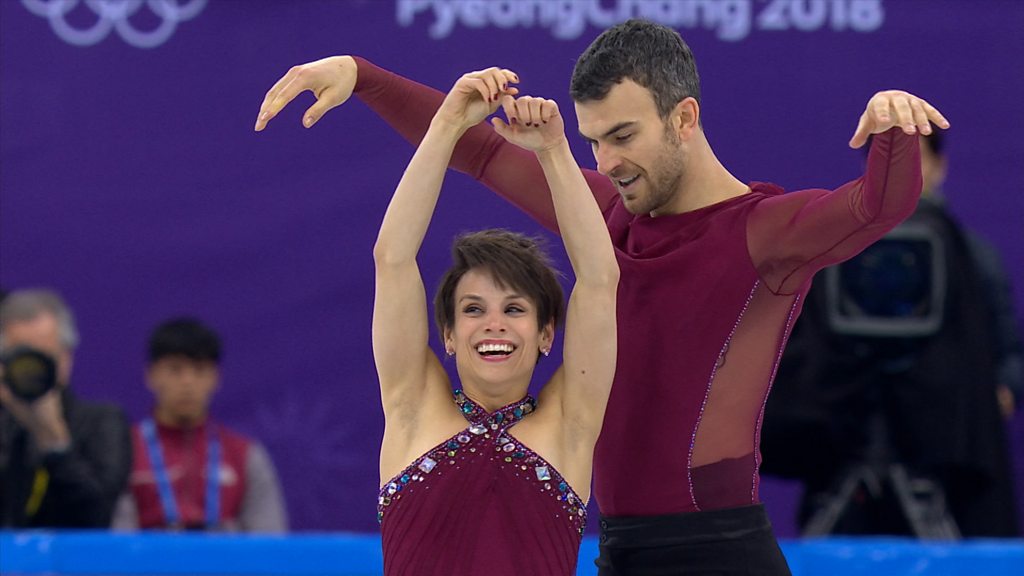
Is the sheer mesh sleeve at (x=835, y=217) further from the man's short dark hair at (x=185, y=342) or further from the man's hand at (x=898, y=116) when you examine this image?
the man's short dark hair at (x=185, y=342)

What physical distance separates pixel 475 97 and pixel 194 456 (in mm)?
2899

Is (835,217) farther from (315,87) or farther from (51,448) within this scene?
(51,448)

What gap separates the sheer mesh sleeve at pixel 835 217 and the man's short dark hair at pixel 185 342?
2.96m

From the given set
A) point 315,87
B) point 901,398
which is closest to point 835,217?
point 315,87

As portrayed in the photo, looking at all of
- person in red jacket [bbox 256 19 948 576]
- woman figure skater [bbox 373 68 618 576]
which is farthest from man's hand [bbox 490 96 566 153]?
person in red jacket [bbox 256 19 948 576]

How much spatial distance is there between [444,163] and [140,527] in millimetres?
2864

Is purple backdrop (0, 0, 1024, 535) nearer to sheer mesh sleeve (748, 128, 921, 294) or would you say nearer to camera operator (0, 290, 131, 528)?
camera operator (0, 290, 131, 528)

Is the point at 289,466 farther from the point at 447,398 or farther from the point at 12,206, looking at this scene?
the point at 447,398

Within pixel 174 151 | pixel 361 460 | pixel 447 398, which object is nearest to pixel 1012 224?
pixel 361 460

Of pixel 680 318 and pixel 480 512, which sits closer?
pixel 480 512

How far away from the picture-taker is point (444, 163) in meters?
3.43

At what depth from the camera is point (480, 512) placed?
11.1 ft

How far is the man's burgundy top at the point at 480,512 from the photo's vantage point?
338 centimetres

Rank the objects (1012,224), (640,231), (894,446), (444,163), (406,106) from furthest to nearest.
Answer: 1. (1012,224)
2. (894,446)
3. (406,106)
4. (640,231)
5. (444,163)
